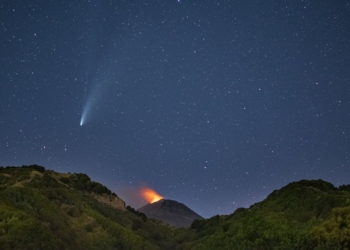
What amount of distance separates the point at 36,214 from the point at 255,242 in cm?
2476

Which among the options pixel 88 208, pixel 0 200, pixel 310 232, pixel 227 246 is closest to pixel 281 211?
pixel 227 246

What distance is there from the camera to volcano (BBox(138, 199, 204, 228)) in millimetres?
138363

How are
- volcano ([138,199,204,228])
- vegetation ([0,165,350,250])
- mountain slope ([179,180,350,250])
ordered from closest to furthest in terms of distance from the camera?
mountain slope ([179,180,350,250]), vegetation ([0,165,350,250]), volcano ([138,199,204,228])

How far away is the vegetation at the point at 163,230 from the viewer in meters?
23.8

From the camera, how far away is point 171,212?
149250mm

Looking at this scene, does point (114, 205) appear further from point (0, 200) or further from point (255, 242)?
point (255, 242)

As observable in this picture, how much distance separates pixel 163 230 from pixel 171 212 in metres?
93.2

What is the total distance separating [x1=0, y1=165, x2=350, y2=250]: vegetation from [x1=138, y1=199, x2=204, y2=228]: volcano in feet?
272

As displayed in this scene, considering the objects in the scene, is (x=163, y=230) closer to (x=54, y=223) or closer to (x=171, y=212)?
(x=54, y=223)

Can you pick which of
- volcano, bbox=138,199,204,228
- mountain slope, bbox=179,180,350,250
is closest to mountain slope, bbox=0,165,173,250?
mountain slope, bbox=179,180,350,250

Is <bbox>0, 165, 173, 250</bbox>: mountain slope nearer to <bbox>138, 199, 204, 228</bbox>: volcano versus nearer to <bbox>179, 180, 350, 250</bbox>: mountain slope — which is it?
<bbox>179, 180, 350, 250</bbox>: mountain slope

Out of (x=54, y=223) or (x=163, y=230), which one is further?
(x=163, y=230)

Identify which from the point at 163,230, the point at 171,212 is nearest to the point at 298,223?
the point at 163,230

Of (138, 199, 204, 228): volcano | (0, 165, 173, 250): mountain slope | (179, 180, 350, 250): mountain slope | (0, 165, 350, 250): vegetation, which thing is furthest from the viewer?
(138, 199, 204, 228): volcano
